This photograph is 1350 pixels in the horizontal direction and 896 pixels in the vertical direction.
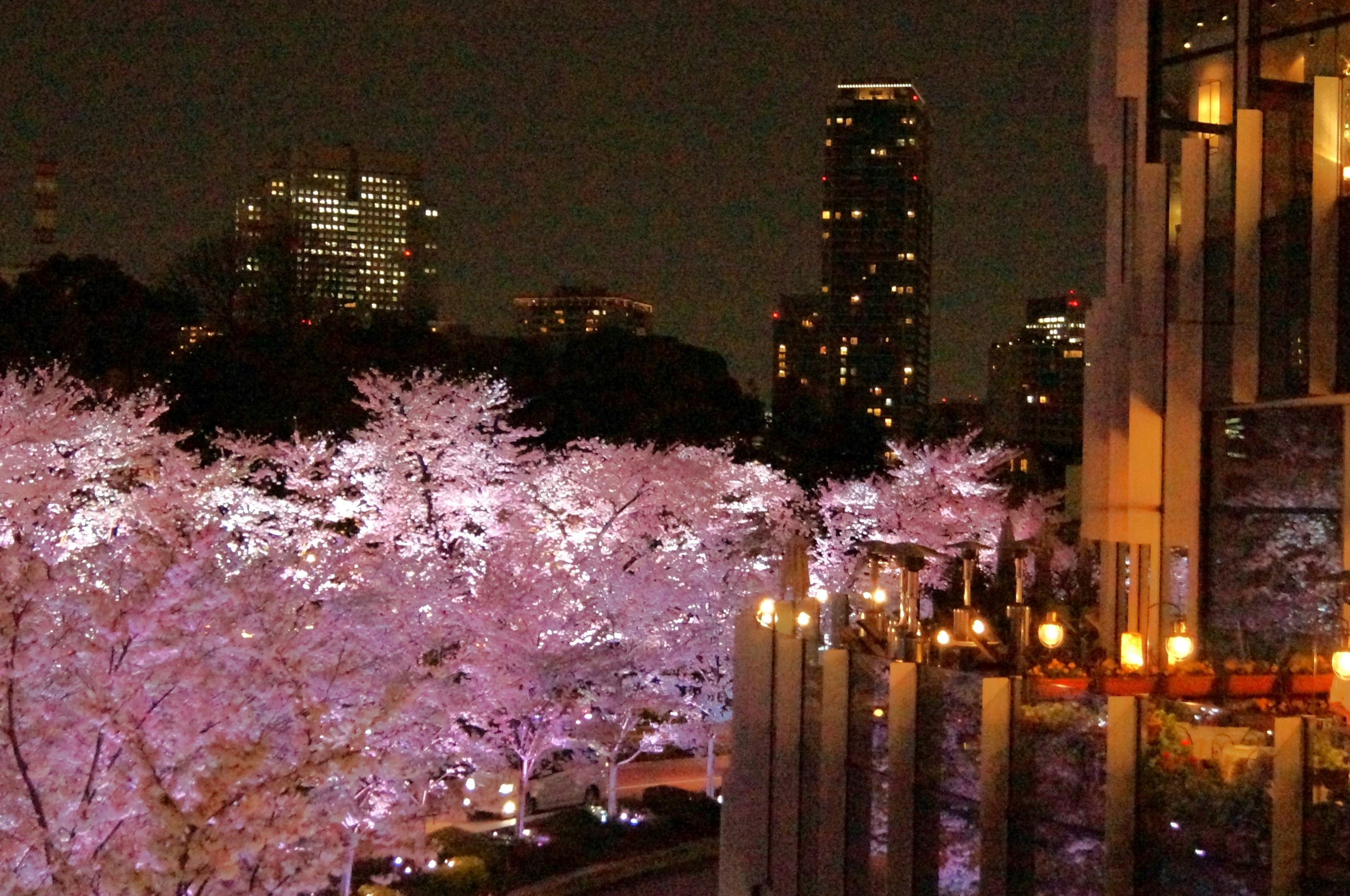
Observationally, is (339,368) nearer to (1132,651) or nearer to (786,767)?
(786,767)

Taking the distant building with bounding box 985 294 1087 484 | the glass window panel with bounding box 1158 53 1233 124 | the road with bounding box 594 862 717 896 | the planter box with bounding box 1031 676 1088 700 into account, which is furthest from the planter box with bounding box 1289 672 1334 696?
the distant building with bounding box 985 294 1087 484

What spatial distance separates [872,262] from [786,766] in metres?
155

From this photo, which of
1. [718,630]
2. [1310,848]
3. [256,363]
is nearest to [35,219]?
[256,363]

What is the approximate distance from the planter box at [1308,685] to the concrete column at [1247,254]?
11.7ft

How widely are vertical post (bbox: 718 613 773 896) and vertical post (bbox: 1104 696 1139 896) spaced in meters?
4.99

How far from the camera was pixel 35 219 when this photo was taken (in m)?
98.6

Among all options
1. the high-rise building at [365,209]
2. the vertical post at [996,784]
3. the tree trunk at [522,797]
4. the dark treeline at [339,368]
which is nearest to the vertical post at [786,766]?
the vertical post at [996,784]

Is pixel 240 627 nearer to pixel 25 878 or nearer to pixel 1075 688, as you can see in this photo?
pixel 25 878

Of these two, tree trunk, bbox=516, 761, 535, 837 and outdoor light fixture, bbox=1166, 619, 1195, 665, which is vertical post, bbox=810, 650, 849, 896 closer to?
outdoor light fixture, bbox=1166, 619, 1195, 665

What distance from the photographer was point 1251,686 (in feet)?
37.6

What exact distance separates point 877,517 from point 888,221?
134188 millimetres

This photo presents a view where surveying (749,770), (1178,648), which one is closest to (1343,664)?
(1178,648)

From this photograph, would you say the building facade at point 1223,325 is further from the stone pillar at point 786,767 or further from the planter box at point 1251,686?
the stone pillar at point 786,767

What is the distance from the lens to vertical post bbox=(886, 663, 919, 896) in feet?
35.2
